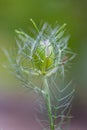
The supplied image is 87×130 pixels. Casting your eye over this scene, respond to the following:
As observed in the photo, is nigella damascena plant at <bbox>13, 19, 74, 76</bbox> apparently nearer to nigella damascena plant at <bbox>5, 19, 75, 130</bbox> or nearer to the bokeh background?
nigella damascena plant at <bbox>5, 19, 75, 130</bbox>

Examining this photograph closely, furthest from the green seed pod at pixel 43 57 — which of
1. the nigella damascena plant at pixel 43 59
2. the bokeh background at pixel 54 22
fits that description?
the bokeh background at pixel 54 22

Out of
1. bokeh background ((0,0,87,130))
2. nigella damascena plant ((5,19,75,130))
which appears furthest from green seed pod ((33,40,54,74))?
bokeh background ((0,0,87,130))

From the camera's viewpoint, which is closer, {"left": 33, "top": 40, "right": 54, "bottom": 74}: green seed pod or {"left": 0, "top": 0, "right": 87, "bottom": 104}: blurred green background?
{"left": 33, "top": 40, "right": 54, "bottom": 74}: green seed pod

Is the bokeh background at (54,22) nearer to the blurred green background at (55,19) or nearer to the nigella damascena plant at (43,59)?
the blurred green background at (55,19)

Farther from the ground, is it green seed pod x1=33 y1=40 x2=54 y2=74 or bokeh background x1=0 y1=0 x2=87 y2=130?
bokeh background x1=0 y1=0 x2=87 y2=130

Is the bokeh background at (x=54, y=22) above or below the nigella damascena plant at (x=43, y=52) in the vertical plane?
above

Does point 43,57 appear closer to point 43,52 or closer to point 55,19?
point 43,52

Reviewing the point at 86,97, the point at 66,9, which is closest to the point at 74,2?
the point at 66,9

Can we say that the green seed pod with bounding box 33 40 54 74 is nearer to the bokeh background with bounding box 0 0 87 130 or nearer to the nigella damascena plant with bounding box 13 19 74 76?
the nigella damascena plant with bounding box 13 19 74 76

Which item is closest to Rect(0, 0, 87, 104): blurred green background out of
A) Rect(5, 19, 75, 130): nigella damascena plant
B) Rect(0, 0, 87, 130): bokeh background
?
Rect(0, 0, 87, 130): bokeh background

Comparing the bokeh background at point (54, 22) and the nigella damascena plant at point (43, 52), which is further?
the bokeh background at point (54, 22)
